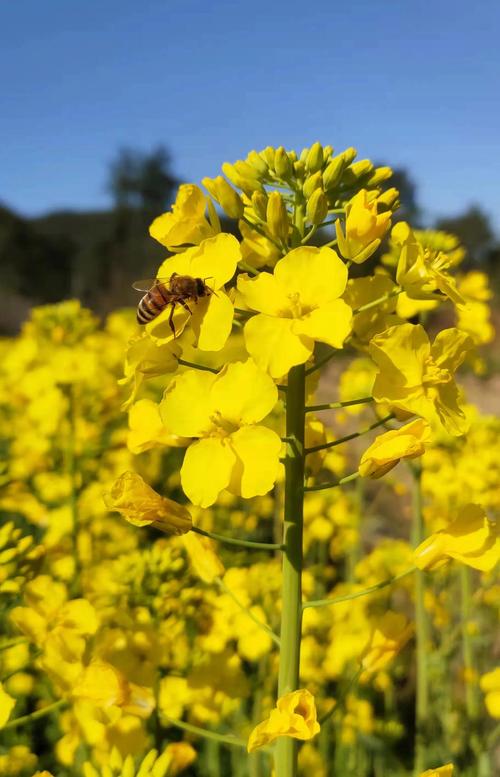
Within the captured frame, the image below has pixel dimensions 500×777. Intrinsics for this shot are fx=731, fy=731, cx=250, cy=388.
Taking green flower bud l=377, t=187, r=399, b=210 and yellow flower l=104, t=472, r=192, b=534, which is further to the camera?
green flower bud l=377, t=187, r=399, b=210

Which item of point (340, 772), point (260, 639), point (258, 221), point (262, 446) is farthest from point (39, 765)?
point (258, 221)

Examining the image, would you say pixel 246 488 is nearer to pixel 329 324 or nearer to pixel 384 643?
pixel 329 324

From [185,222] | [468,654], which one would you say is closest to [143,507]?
[185,222]

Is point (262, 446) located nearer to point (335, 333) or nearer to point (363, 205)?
point (335, 333)

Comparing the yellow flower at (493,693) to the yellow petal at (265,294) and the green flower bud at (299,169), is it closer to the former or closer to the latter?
the yellow petal at (265,294)

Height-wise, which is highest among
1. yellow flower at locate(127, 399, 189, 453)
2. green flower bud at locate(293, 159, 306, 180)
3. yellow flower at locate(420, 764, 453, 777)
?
green flower bud at locate(293, 159, 306, 180)

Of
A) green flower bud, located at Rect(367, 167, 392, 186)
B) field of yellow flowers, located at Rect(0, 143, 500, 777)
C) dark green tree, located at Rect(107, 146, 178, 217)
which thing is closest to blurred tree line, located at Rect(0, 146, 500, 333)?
dark green tree, located at Rect(107, 146, 178, 217)

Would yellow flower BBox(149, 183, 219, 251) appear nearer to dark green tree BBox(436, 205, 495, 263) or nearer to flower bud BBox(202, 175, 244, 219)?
flower bud BBox(202, 175, 244, 219)
